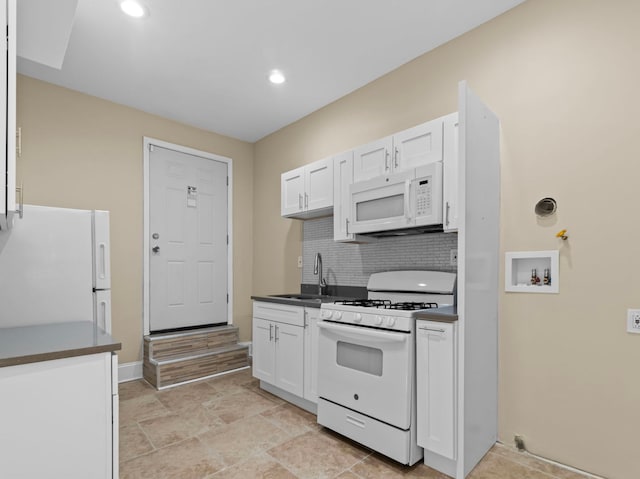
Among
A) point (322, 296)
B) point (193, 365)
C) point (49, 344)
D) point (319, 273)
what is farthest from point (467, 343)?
point (193, 365)

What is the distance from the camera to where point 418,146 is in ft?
8.11

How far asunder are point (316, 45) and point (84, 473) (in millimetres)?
2861

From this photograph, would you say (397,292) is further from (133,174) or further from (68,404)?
(133,174)

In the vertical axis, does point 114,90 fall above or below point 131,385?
above

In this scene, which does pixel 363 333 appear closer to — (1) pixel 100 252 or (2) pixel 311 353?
(2) pixel 311 353

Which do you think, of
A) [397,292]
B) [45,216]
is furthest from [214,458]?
[45,216]

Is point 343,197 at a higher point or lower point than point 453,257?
higher

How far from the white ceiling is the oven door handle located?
6.81ft

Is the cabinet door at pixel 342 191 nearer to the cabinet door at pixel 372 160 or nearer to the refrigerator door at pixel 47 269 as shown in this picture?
the cabinet door at pixel 372 160

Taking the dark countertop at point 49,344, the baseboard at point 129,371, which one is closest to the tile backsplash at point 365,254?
the baseboard at point 129,371

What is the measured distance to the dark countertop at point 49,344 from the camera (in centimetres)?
126

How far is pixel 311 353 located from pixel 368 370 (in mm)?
656

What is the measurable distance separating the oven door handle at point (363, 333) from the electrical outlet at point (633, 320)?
1113mm

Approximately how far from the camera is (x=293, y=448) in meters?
2.28
